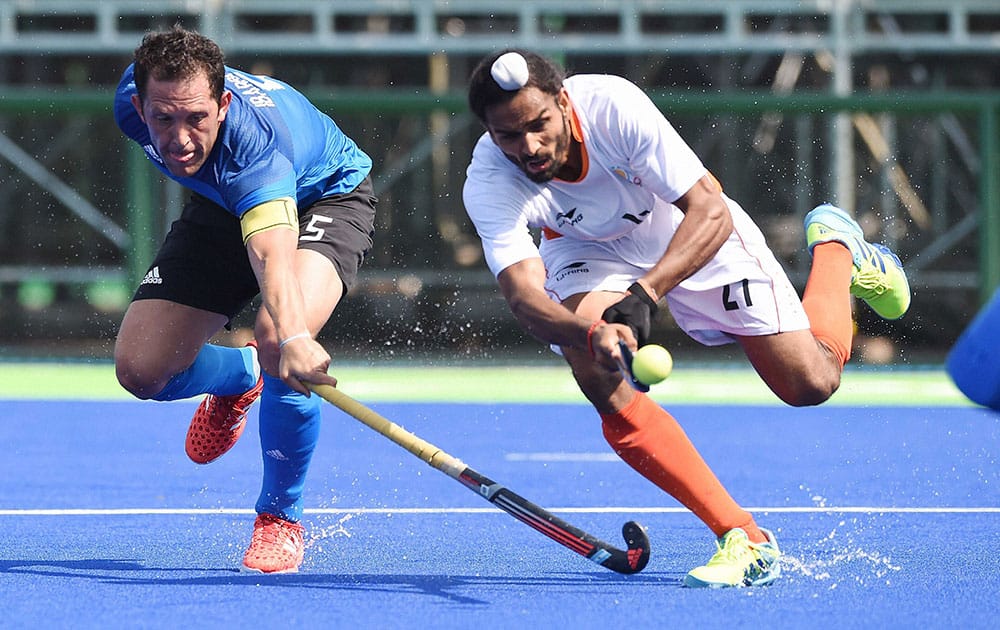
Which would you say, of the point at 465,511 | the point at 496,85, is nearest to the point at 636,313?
the point at 496,85

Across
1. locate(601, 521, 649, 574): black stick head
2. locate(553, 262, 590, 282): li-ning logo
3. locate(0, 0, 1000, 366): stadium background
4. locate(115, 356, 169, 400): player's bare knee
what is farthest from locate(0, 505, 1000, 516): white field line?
locate(0, 0, 1000, 366): stadium background

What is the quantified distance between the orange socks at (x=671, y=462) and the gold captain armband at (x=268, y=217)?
972 mm

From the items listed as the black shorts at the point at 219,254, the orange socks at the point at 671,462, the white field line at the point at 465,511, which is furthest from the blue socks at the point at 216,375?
the orange socks at the point at 671,462

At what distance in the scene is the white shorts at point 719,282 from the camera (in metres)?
4.72

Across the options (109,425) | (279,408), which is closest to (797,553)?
(279,408)

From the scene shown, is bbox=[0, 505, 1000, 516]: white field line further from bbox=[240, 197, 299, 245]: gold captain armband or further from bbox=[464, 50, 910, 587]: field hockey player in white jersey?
bbox=[240, 197, 299, 245]: gold captain armband

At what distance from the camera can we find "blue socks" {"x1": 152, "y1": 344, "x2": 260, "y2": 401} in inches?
196

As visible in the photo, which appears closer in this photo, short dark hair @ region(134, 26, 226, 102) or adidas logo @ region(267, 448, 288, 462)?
short dark hair @ region(134, 26, 226, 102)

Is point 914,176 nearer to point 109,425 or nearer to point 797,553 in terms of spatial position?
point 109,425

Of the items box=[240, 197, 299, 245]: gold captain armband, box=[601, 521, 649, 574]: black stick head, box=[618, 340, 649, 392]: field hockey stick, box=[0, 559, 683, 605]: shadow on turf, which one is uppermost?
box=[240, 197, 299, 245]: gold captain armband

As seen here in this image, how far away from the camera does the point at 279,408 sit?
15.2 feet

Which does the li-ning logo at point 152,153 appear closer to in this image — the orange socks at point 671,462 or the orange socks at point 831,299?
the orange socks at point 671,462

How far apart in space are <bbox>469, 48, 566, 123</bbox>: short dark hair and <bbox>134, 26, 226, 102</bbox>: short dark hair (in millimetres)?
653

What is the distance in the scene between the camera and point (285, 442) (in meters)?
4.66
